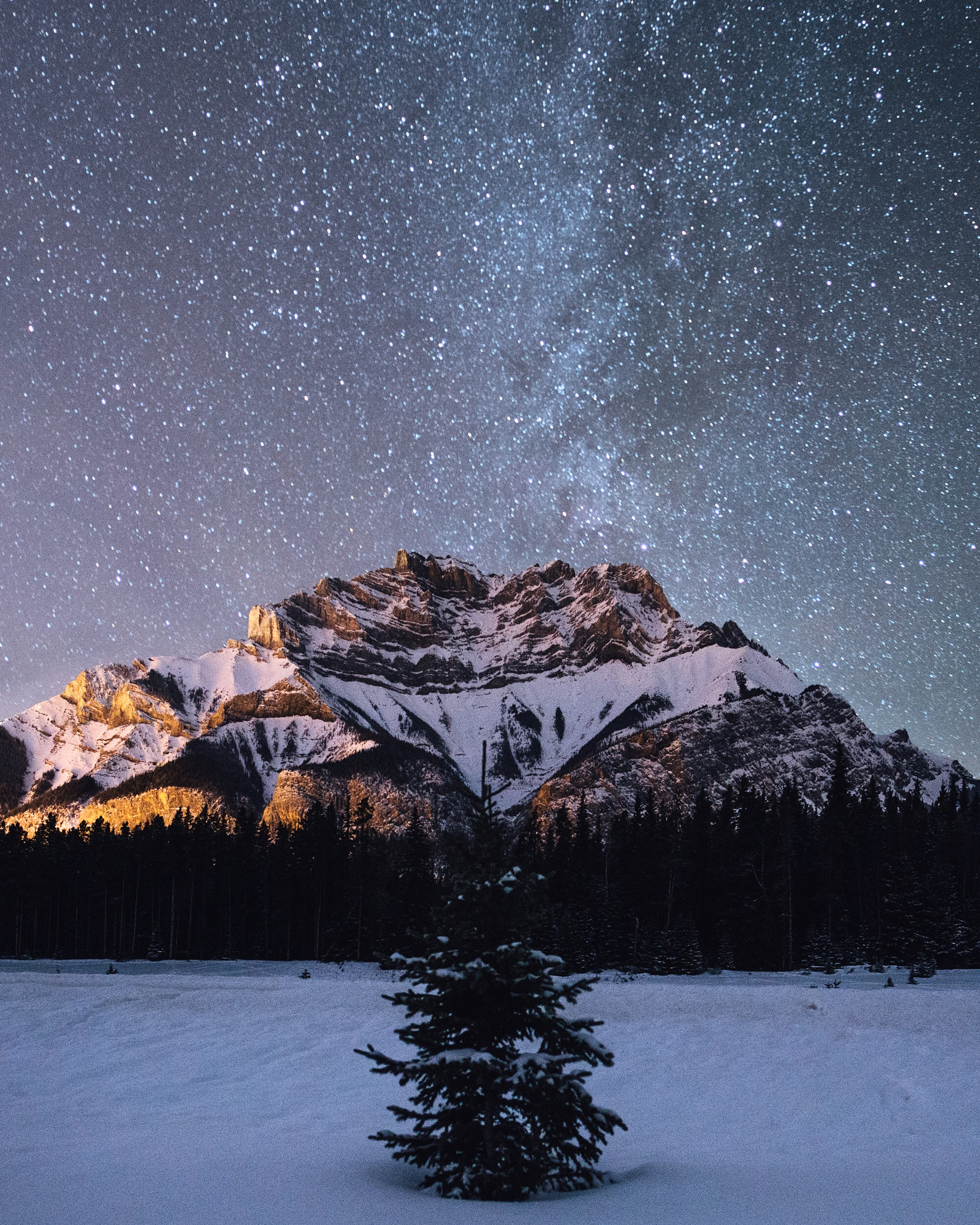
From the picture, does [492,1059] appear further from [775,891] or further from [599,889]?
[775,891]

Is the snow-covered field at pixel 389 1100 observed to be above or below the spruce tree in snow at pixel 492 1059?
below

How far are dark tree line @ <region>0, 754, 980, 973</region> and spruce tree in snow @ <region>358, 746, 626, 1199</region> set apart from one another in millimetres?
41215

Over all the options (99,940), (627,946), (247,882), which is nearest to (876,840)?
(627,946)

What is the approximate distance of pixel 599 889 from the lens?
62.5m

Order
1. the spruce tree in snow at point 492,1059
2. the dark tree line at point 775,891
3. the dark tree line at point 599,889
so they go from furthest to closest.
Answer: the dark tree line at point 599,889 < the dark tree line at point 775,891 < the spruce tree in snow at point 492,1059

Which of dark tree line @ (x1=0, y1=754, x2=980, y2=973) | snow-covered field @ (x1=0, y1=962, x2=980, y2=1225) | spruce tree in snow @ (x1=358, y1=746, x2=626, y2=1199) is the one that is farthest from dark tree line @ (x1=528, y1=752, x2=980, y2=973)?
spruce tree in snow @ (x1=358, y1=746, x2=626, y2=1199)

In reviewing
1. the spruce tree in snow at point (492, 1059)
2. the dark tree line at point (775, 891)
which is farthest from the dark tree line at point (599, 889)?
the spruce tree in snow at point (492, 1059)

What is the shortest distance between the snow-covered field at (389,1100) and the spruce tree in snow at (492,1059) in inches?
26.6

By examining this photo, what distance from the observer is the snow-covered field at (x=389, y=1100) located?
945cm

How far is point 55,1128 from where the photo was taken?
15883 mm

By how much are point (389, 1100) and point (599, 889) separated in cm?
4552

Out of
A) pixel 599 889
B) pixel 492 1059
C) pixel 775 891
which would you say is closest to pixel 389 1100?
pixel 492 1059

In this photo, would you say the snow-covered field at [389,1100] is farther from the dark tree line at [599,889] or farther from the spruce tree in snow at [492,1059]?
the dark tree line at [599,889]

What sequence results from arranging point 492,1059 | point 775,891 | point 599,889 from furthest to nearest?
point 599,889
point 775,891
point 492,1059
